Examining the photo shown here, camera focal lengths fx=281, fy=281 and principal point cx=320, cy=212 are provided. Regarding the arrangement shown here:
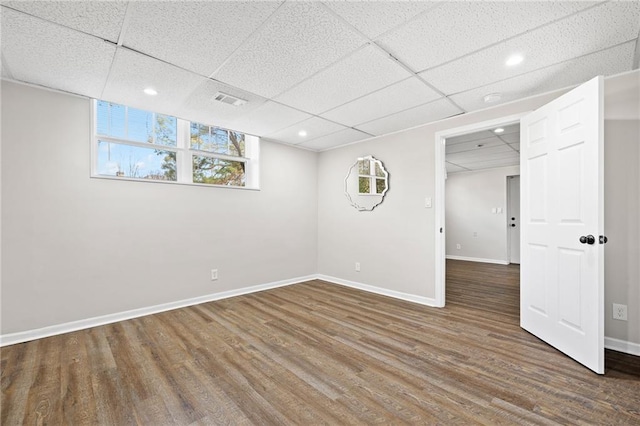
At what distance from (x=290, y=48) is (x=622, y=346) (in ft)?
12.0

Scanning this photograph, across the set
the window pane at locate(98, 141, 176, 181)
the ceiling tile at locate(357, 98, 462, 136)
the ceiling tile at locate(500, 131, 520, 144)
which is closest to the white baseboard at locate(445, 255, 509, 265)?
the ceiling tile at locate(500, 131, 520, 144)

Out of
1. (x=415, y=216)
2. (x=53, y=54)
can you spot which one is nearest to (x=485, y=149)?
(x=415, y=216)

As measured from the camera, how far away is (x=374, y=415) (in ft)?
5.33

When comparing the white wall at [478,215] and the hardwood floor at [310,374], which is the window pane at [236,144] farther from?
the white wall at [478,215]

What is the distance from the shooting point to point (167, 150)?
145 inches

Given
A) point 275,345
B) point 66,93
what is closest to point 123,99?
point 66,93

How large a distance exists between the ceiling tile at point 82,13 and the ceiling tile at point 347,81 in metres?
1.41

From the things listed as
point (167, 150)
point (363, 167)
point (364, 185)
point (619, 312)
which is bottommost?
point (619, 312)

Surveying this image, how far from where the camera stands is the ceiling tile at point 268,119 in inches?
128

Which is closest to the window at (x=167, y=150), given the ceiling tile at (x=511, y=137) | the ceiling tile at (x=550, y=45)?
the ceiling tile at (x=550, y=45)

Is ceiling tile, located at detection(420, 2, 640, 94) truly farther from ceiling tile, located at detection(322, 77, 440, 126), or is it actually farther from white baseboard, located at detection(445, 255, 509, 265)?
white baseboard, located at detection(445, 255, 509, 265)

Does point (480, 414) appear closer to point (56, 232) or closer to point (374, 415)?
A: point (374, 415)

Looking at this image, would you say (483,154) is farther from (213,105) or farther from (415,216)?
(213,105)

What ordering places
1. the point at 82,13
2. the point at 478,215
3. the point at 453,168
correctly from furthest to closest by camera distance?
the point at 478,215 < the point at 453,168 < the point at 82,13
